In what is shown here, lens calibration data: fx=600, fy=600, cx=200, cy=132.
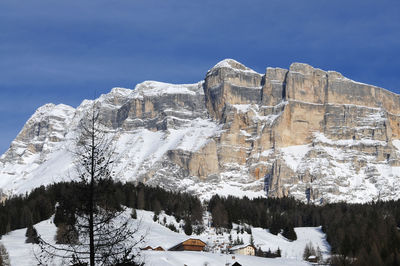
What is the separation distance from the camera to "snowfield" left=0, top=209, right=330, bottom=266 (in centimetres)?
9069

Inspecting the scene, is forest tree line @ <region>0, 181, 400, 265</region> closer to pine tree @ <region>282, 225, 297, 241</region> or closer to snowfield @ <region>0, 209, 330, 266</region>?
pine tree @ <region>282, 225, 297, 241</region>

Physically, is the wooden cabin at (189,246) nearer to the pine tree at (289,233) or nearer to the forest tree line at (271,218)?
the forest tree line at (271,218)

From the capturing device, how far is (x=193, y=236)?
14662 centimetres

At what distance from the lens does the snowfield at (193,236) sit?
298ft

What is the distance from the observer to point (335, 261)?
113 m

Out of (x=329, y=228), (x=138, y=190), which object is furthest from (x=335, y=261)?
(x=138, y=190)

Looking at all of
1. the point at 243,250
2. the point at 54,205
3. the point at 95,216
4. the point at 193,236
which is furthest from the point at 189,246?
the point at 95,216

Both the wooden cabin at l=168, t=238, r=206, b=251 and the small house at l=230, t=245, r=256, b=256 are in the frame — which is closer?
the wooden cabin at l=168, t=238, r=206, b=251

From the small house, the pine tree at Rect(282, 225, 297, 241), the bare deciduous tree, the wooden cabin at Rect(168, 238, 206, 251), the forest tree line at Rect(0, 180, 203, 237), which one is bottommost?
the small house

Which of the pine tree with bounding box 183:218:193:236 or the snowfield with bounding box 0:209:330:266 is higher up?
the pine tree with bounding box 183:218:193:236

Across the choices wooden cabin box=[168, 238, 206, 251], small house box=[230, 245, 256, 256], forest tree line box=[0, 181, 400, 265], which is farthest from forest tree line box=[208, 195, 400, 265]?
wooden cabin box=[168, 238, 206, 251]

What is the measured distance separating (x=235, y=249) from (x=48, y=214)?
4481 cm

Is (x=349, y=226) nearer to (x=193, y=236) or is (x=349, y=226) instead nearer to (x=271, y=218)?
(x=271, y=218)

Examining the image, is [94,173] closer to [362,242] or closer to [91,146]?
[91,146]
